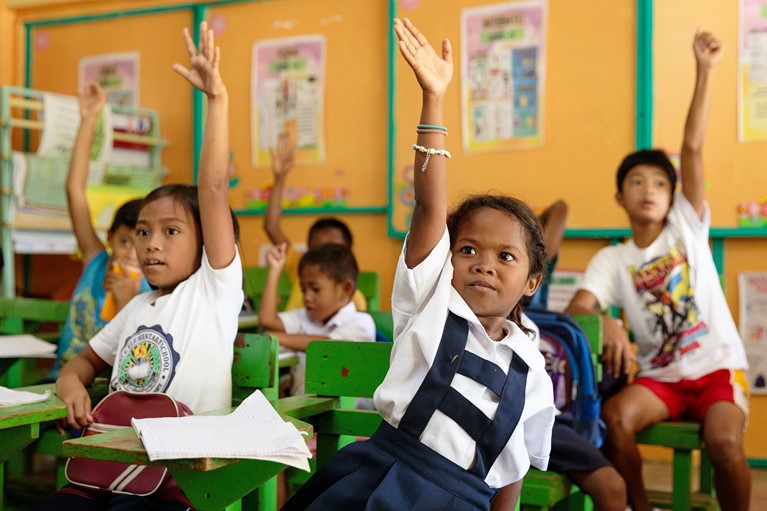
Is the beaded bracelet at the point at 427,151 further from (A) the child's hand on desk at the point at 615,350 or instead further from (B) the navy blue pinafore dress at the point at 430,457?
(A) the child's hand on desk at the point at 615,350

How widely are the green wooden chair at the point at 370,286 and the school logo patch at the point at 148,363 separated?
5.57ft

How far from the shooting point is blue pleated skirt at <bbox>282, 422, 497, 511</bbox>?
1.37 meters

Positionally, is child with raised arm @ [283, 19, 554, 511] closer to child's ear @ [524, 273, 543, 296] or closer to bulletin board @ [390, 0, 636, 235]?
child's ear @ [524, 273, 543, 296]

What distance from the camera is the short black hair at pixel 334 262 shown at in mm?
2871

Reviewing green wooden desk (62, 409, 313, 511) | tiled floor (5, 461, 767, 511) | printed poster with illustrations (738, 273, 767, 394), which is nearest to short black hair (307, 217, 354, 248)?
tiled floor (5, 461, 767, 511)

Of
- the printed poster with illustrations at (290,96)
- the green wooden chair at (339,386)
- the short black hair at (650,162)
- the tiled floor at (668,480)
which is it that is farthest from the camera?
the printed poster with illustrations at (290,96)

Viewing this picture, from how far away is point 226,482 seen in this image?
1259 millimetres

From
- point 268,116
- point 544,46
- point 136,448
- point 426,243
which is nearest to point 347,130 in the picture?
point 268,116

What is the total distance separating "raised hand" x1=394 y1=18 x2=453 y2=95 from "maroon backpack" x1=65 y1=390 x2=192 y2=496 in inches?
30.6

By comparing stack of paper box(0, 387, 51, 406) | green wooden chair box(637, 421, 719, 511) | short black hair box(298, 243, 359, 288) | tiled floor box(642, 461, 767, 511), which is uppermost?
short black hair box(298, 243, 359, 288)

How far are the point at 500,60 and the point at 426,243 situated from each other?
9.03 ft

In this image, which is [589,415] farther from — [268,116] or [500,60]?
[268,116]

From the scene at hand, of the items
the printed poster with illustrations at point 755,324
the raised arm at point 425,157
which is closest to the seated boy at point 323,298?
the raised arm at point 425,157

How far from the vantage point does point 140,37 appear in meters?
4.93
